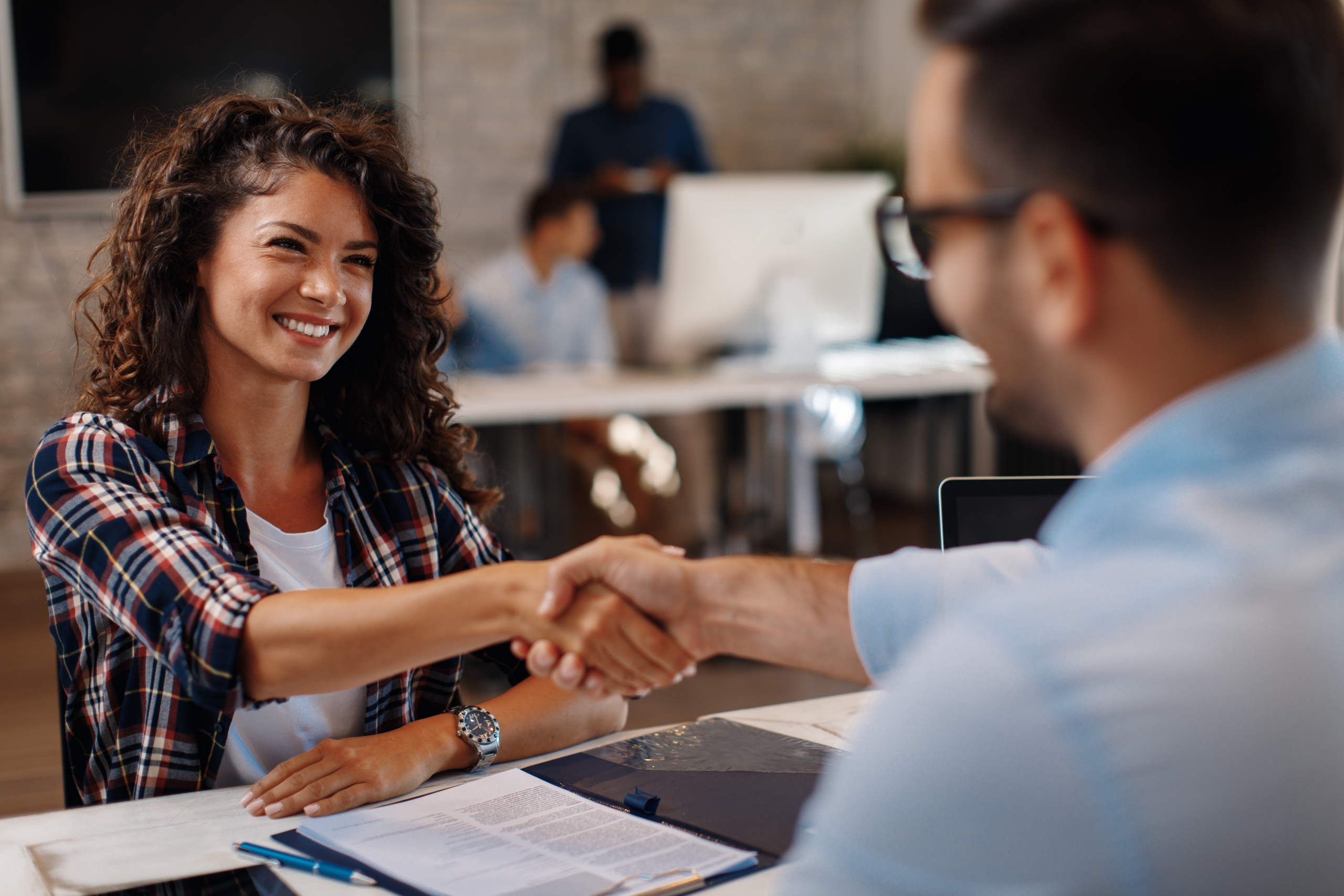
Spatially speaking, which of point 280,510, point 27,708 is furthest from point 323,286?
point 27,708

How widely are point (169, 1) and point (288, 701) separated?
4.66m

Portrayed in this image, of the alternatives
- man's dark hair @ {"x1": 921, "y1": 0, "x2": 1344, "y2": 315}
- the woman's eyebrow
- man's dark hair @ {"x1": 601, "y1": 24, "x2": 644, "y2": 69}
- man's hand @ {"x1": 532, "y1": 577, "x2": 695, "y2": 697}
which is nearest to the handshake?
man's hand @ {"x1": 532, "y1": 577, "x2": 695, "y2": 697}

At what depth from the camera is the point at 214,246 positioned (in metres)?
1.36

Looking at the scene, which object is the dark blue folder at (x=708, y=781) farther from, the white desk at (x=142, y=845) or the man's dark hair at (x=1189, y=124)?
the man's dark hair at (x=1189, y=124)

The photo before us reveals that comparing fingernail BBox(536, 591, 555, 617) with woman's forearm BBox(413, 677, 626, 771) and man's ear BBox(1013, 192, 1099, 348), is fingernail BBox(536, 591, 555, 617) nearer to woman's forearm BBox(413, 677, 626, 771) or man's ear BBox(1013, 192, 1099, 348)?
woman's forearm BBox(413, 677, 626, 771)

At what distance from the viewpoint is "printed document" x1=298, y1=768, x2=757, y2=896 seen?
86cm

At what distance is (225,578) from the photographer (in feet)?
3.39

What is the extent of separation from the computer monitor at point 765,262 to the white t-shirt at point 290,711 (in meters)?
2.52

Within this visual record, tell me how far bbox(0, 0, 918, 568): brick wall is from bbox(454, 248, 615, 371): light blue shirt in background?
1.55ft

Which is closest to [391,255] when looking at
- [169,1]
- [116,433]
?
[116,433]

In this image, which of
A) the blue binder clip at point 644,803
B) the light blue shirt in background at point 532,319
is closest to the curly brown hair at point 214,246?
the blue binder clip at point 644,803

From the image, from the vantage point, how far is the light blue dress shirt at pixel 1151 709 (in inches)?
18.1

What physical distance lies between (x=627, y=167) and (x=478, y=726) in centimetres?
455

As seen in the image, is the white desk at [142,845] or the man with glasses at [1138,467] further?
the white desk at [142,845]
